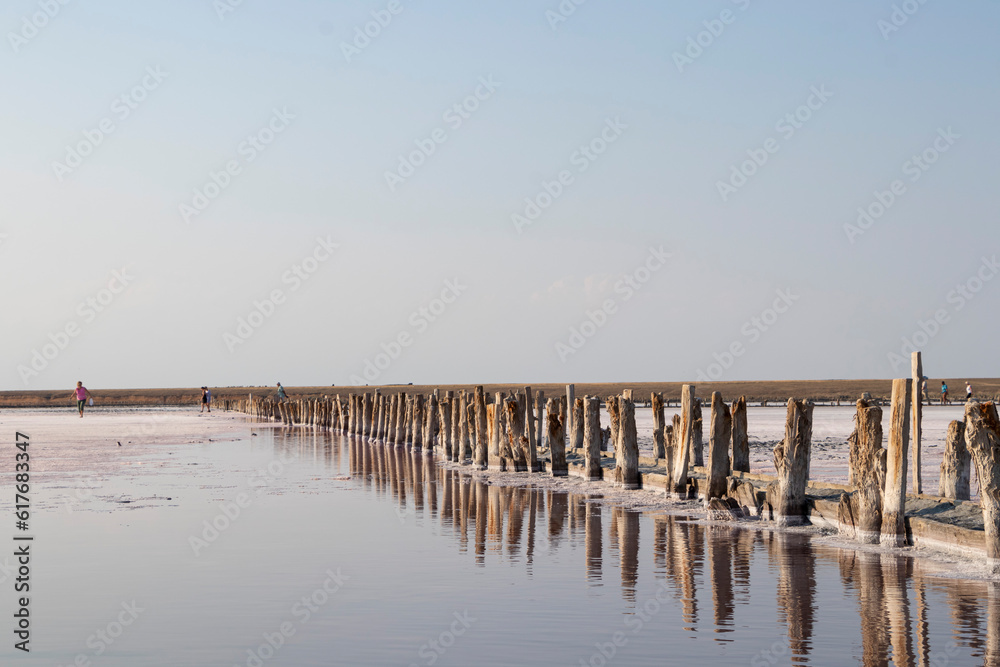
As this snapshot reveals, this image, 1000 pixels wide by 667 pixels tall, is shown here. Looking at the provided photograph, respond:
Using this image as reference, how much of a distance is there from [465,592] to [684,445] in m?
8.00

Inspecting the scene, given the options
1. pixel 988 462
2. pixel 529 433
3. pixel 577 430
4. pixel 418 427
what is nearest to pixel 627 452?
pixel 529 433

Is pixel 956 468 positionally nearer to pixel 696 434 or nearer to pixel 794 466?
pixel 794 466

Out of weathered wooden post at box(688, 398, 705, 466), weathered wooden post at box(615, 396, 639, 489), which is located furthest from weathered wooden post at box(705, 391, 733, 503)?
weathered wooden post at box(615, 396, 639, 489)

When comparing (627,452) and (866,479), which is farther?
(627,452)

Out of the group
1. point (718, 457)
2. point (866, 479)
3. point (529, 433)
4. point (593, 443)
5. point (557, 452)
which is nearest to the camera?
point (866, 479)

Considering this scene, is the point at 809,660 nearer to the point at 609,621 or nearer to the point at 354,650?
the point at 609,621

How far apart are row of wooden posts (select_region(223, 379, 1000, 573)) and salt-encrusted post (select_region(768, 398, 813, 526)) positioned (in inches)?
0.6

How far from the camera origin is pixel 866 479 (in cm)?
1292

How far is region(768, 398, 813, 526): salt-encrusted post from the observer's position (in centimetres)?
1437

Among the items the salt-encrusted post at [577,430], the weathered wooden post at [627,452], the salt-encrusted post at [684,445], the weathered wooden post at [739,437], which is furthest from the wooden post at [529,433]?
the salt-encrusted post at [684,445]

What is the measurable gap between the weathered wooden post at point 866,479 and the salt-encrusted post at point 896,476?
0.14 metres

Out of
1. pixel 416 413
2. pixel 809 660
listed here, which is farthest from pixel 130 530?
pixel 416 413

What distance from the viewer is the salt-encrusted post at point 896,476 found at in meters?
12.4

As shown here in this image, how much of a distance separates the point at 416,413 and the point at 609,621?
25302 mm
